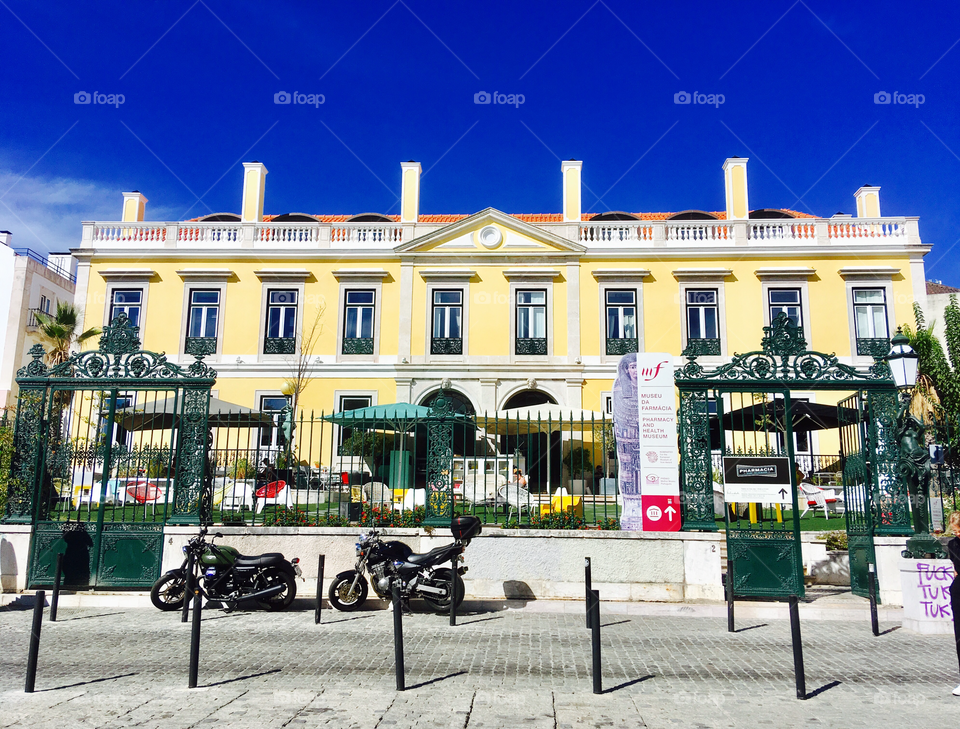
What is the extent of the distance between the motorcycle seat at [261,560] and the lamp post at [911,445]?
8216 mm

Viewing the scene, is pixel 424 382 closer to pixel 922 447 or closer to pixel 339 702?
pixel 922 447

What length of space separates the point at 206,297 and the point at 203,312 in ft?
1.75

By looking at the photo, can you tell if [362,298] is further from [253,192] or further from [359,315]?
[253,192]

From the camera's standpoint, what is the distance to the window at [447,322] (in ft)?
81.7

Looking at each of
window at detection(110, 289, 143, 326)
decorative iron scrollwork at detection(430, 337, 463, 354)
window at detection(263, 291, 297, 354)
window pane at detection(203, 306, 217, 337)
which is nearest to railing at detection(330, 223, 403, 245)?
window at detection(263, 291, 297, 354)

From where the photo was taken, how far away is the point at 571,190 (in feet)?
85.3

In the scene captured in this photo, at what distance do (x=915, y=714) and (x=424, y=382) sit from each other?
19.9 m

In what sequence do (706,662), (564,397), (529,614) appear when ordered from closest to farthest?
(706,662)
(529,614)
(564,397)

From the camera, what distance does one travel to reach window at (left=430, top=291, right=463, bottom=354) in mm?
24906

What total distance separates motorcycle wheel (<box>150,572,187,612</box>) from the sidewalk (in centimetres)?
22

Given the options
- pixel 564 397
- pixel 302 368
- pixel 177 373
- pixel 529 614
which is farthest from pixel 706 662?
pixel 302 368

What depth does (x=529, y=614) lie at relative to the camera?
9328mm

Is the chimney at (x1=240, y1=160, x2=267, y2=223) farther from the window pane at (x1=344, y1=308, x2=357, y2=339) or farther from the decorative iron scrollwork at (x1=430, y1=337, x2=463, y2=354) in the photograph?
the decorative iron scrollwork at (x1=430, y1=337, x2=463, y2=354)

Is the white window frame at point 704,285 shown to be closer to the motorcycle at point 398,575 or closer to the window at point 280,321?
the window at point 280,321
